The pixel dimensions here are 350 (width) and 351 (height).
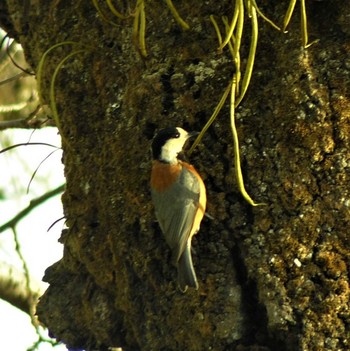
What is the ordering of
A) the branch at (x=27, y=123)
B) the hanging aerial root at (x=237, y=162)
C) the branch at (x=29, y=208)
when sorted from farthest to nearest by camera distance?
the branch at (x=29, y=208), the branch at (x=27, y=123), the hanging aerial root at (x=237, y=162)

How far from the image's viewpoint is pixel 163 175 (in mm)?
2910

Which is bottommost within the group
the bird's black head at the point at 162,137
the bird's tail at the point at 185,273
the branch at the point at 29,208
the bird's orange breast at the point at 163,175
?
the bird's tail at the point at 185,273

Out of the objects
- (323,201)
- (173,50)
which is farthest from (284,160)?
(173,50)

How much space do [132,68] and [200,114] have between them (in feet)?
1.03

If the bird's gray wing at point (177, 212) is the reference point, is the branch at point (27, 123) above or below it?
above

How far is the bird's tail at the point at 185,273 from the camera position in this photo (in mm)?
2662

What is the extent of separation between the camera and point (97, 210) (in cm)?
309

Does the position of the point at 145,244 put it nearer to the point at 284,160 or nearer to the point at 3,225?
the point at 284,160

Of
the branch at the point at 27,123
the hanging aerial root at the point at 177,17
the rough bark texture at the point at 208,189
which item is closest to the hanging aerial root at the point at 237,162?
the rough bark texture at the point at 208,189

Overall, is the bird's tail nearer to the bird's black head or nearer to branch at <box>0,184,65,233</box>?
the bird's black head

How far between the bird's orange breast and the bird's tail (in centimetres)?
25

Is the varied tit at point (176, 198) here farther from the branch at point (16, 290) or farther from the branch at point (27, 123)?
the branch at point (16, 290)

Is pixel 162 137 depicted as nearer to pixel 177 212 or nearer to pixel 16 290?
pixel 177 212

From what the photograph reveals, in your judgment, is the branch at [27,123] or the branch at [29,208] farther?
the branch at [29,208]
